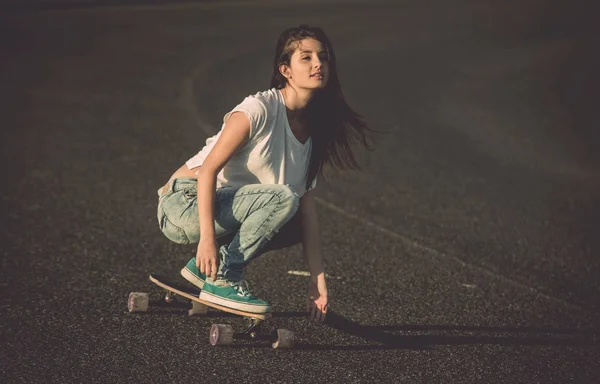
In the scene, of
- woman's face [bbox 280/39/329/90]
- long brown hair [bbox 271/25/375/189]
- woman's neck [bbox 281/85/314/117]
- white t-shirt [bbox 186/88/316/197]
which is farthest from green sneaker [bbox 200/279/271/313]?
woman's face [bbox 280/39/329/90]

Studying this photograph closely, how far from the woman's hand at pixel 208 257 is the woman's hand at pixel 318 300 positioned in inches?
26.2

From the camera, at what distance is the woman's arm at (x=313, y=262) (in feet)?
17.3

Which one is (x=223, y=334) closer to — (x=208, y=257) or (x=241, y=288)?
(x=241, y=288)

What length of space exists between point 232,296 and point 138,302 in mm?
628

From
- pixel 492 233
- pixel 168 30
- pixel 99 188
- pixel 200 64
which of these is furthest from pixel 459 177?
pixel 168 30

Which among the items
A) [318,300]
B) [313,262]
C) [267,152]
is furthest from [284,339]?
Result: [267,152]

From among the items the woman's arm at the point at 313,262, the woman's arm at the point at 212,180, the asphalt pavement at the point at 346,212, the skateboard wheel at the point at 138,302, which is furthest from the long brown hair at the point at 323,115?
the skateboard wheel at the point at 138,302

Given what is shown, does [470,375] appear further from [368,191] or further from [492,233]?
[368,191]

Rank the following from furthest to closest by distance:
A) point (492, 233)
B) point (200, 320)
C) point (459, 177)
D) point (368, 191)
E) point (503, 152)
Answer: point (503, 152), point (459, 177), point (368, 191), point (492, 233), point (200, 320)

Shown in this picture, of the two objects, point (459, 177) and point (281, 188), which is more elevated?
point (281, 188)

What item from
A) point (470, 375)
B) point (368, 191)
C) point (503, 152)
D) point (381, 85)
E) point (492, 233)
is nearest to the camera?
point (470, 375)

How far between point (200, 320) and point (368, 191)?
3756 mm

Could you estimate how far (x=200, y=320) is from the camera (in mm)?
5395

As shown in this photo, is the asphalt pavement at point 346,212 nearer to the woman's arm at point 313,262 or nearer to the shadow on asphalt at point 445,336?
the shadow on asphalt at point 445,336
